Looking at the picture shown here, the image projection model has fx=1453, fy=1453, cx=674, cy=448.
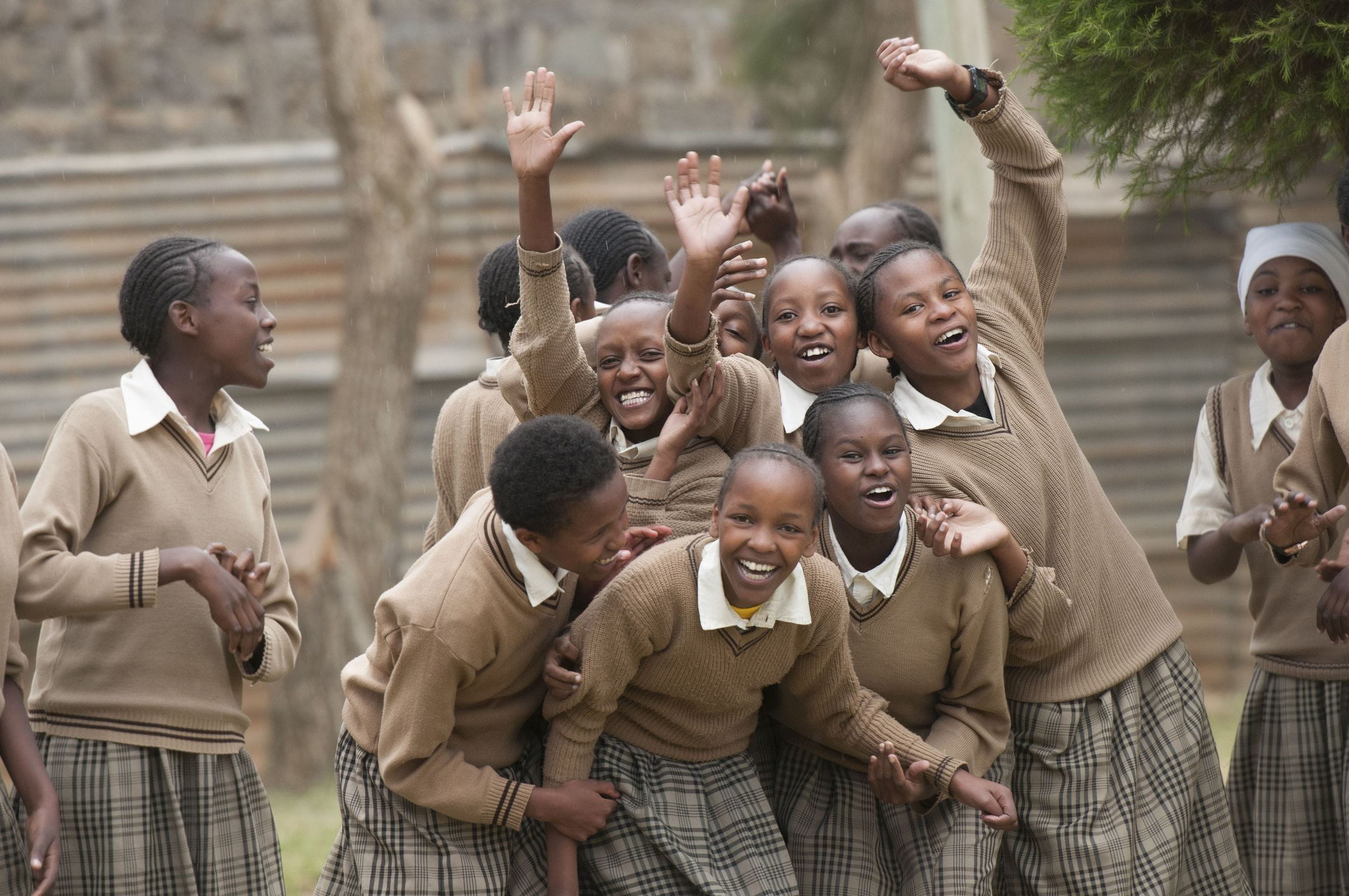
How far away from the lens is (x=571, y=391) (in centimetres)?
332

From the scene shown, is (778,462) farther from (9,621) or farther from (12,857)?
(12,857)

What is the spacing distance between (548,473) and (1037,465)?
114 cm

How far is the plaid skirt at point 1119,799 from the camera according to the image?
324 centimetres

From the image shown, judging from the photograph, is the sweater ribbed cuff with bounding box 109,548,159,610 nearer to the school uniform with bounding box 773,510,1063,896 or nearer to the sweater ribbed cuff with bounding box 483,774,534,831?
the sweater ribbed cuff with bounding box 483,774,534,831

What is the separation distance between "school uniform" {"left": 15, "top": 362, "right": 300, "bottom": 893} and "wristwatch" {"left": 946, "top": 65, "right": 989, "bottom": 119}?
6.20 ft

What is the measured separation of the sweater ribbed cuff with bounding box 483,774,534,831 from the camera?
2.95m

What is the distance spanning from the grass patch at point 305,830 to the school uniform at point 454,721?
202 centimetres

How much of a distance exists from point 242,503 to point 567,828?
3.74 ft

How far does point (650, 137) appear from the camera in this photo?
9.27 m

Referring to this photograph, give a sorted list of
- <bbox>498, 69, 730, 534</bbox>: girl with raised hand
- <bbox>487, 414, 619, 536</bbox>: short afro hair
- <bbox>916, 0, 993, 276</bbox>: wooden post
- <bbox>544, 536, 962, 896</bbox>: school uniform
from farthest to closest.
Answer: <bbox>916, 0, 993, 276</bbox>: wooden post, <bbox>498, 69, 730, 534</bbox>: girl with raised hand, <bbox>544, 536, 962, 896</bbox>: school uniform, <bbox>487, 414, 619, 536</bbox>: short afro hair

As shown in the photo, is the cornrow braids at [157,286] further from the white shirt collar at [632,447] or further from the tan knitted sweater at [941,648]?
the tan knitted sweater at [941,648]

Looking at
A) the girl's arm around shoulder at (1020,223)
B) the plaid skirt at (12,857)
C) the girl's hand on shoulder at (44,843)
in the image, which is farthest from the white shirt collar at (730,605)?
the plaid skirt at (12,857)

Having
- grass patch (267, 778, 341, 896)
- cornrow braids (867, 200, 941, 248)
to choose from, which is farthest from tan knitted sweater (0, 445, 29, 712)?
cornrow braids (867, 200, 941, 248)

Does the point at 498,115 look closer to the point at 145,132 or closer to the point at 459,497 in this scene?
the point at 145,132
